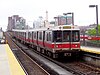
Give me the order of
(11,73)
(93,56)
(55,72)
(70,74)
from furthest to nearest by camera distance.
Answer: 1. (93,56)
2. (55,72)
3. (70,74)
4. (11,73)

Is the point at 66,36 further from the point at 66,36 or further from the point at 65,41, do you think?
the point at 65,41

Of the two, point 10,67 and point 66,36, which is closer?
point 10,67

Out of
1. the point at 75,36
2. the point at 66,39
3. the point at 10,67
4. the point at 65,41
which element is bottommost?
the point at 10,67

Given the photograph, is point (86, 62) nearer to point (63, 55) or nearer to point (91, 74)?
point (63, 55)

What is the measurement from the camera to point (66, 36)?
25.2 m

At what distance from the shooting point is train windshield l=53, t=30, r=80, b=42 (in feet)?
81.4

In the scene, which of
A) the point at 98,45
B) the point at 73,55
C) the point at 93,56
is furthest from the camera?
the point at 98,45

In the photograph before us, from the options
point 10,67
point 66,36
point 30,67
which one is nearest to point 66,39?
point 66,36

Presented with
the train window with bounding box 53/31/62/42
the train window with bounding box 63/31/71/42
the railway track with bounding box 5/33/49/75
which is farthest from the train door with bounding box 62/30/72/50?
the railway track with bounding box 5/33/49/75

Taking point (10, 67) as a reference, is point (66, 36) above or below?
above

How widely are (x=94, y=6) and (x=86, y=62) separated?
8.96 m

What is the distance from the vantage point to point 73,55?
25453 millimetres

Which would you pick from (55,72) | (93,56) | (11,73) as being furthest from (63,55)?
(11,73)

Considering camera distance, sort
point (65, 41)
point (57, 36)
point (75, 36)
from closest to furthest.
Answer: point (57, 36) → point (65, 41) → point (75, 36)
